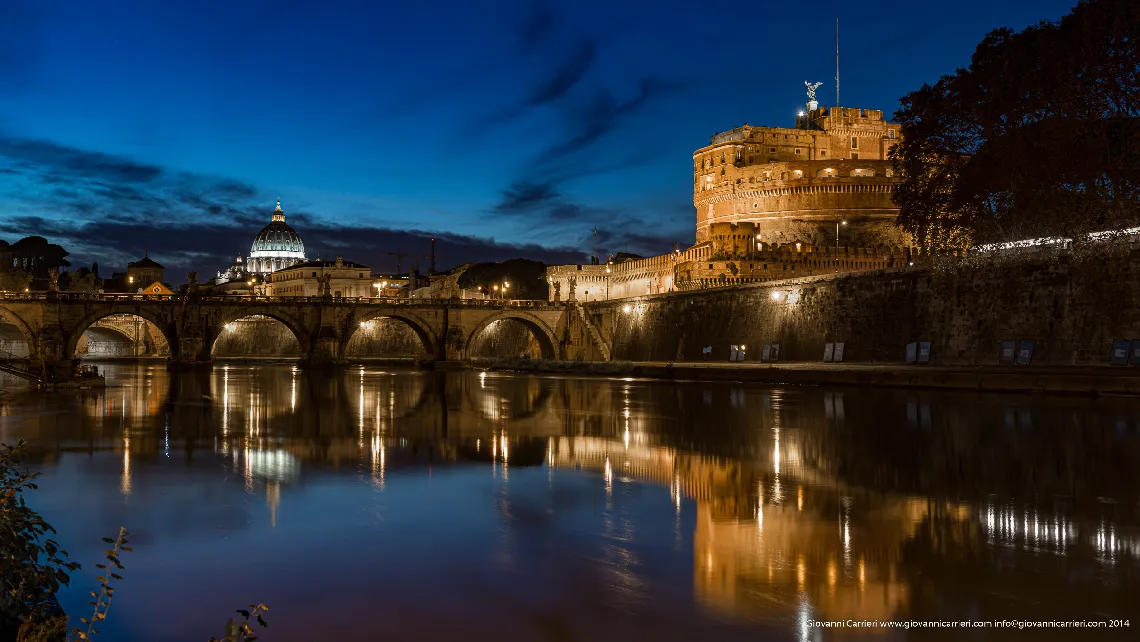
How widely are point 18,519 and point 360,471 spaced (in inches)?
349

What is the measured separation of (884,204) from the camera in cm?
7838

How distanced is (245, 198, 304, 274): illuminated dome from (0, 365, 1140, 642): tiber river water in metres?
171

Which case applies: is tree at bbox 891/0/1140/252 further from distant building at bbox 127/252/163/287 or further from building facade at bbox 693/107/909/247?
distant building at bbox 127/252/163/287

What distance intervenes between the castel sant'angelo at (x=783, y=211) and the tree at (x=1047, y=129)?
3042 centimetres

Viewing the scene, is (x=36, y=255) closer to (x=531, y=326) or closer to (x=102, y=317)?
(x=102, y=317)

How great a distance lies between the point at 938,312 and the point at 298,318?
49460 mm

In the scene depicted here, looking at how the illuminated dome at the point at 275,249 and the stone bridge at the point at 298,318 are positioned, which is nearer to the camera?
the stone bridge at the point at 298,318

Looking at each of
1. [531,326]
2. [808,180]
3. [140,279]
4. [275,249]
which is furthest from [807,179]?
[275,249]

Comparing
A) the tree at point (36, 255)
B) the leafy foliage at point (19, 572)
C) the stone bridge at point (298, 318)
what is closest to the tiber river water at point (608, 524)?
the leafy foliage at point (19, 572)

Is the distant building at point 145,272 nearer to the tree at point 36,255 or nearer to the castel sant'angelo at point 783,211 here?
the tree at point 36,255

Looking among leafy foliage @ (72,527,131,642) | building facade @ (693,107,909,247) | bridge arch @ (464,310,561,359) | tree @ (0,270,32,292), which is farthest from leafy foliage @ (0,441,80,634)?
tree @ (0,270,32,292)

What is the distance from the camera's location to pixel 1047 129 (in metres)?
31.6

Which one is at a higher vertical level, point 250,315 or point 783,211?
point 783,211

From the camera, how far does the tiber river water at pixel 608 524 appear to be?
7477mm
